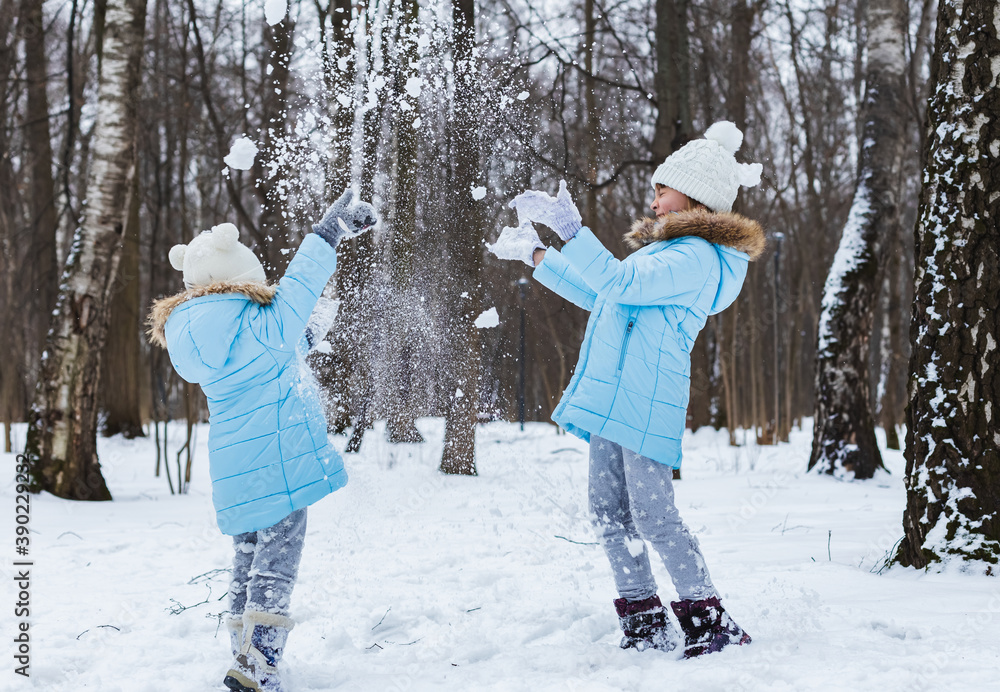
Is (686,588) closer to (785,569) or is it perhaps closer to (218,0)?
(785,569)

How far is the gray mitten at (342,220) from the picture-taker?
2.29 meters

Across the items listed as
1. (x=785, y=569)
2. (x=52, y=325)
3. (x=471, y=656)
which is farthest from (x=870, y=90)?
(x=52, y=325)

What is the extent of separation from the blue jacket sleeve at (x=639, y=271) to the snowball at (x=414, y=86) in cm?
282

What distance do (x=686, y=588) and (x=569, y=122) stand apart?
3.94 meters

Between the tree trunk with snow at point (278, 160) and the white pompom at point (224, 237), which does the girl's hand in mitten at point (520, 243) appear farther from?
the tree trunk with snow at point (278, 160)

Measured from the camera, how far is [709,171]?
96.3 inches

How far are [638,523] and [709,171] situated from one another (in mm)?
1105

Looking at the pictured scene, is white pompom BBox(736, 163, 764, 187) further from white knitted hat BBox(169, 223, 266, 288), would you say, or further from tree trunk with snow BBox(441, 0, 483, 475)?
tree trunk with snow BBox(441, 0, 483, 475)

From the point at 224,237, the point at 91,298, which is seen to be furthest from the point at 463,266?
the point at 224,237

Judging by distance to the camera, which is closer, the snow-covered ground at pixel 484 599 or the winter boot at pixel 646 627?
the snow-covered ground at pixel 484 599

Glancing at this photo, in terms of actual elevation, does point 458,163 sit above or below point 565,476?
above

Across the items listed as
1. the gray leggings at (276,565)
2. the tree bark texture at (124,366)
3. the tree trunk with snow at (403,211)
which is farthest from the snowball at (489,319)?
the tree bark texture at (124,366)

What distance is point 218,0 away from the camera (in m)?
11.7

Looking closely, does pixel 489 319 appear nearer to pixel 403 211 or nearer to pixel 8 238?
pixel 403 211
